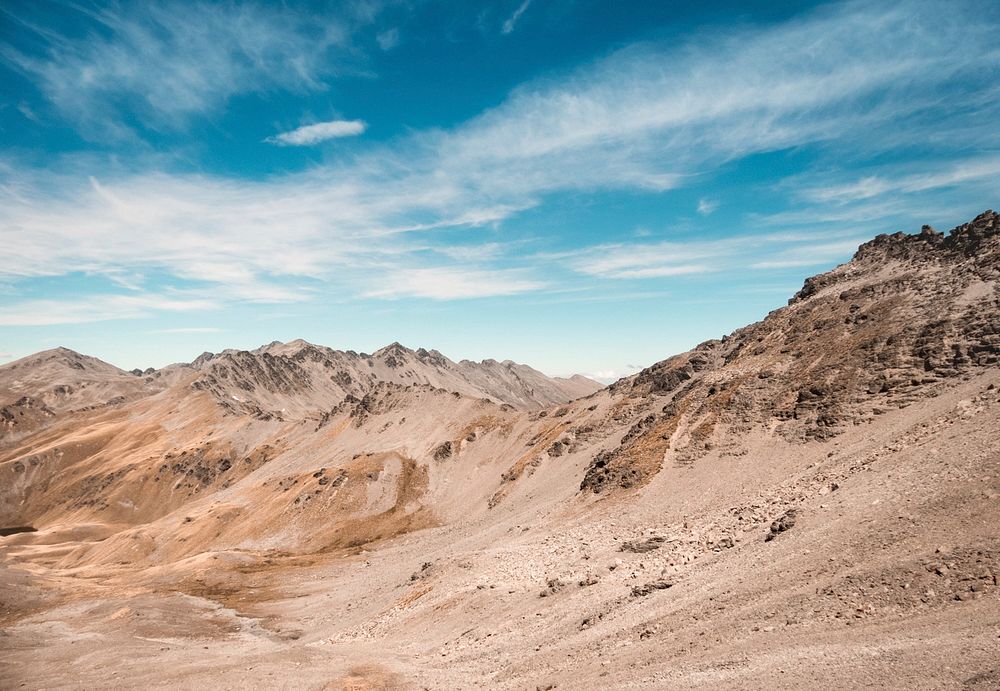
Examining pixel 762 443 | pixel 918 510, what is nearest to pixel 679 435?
pixel 762 443

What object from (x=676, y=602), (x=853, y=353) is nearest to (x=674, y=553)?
(x=676, y=602)

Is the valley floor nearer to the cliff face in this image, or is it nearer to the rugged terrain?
the rugged terrain

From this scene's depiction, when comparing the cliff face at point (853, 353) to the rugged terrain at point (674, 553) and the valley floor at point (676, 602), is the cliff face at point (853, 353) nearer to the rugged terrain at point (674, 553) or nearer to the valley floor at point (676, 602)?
the rugged terrain at point (674, 553)

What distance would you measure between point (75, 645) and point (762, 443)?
76.2 meters

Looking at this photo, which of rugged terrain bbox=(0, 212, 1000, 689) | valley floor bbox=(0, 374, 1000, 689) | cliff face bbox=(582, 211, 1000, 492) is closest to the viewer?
valley floor bbox=(0, 374, 1000, 689)

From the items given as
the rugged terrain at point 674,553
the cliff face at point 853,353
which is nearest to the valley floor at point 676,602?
the rugged terrain at point 674,553

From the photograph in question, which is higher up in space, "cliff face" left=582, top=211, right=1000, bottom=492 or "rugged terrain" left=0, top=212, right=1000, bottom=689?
"cliff face" left=582, top=211, right=1000, bottom=492

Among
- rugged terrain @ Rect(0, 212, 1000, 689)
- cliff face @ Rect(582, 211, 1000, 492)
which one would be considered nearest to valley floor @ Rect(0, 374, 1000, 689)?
rugged terrain @ Rect(0, 212, 1000, 689)

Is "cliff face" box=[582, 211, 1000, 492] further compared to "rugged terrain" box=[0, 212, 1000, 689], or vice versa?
"cliff face" box=[582, 211, 1000, 492]

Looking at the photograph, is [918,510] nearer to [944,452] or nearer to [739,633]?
[944,452]

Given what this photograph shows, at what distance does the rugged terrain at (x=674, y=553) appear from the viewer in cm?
2561

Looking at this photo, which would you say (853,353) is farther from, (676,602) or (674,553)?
(676,602)

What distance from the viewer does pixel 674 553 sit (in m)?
41.2

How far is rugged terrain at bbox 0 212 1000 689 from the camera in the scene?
84.0 feet
